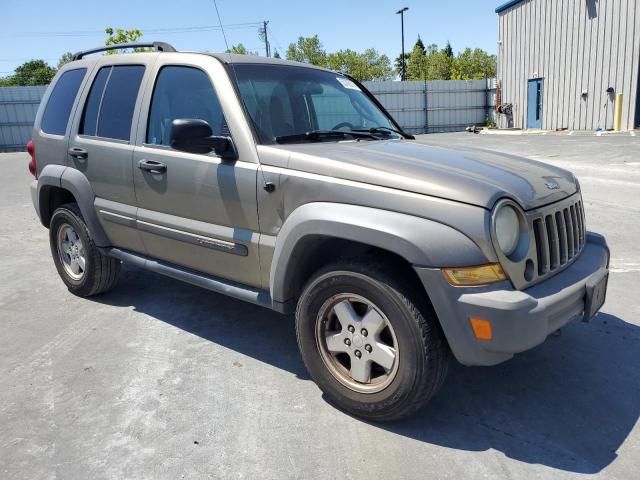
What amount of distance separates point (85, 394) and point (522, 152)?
14.9 metres

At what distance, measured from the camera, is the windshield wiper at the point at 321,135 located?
10.6 feet

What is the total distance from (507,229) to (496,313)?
42cm

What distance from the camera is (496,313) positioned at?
7.48 ft

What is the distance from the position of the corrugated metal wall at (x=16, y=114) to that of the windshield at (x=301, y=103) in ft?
93.9

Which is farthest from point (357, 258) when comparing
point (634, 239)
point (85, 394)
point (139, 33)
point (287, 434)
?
point (139, 33)

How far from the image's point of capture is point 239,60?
3.50 m

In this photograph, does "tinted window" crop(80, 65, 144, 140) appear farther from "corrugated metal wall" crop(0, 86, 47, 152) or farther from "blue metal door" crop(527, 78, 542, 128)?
"corrugated metal wall" crop(0, 86, 47, 152)

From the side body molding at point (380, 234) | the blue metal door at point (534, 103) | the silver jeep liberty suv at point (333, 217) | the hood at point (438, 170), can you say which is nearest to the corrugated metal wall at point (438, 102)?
the blue metal door at point (534, 103)

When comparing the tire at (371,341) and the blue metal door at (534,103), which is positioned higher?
the blue metal door at (534,103)

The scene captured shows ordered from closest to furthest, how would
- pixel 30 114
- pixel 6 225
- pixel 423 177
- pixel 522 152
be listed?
1. pixel 423 177
2. pixel 6 225
3. pixel 522 152
4. pixel 30 114

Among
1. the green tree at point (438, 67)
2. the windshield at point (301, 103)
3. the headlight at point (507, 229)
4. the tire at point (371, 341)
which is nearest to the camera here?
the headlight at point (507, 229)

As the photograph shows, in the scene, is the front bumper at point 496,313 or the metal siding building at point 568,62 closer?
the front bumper at point 496,313

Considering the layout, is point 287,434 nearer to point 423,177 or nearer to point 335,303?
point 335,303

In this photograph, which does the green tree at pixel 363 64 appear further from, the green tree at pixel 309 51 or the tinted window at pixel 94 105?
the tinted window at pixel 94 105
